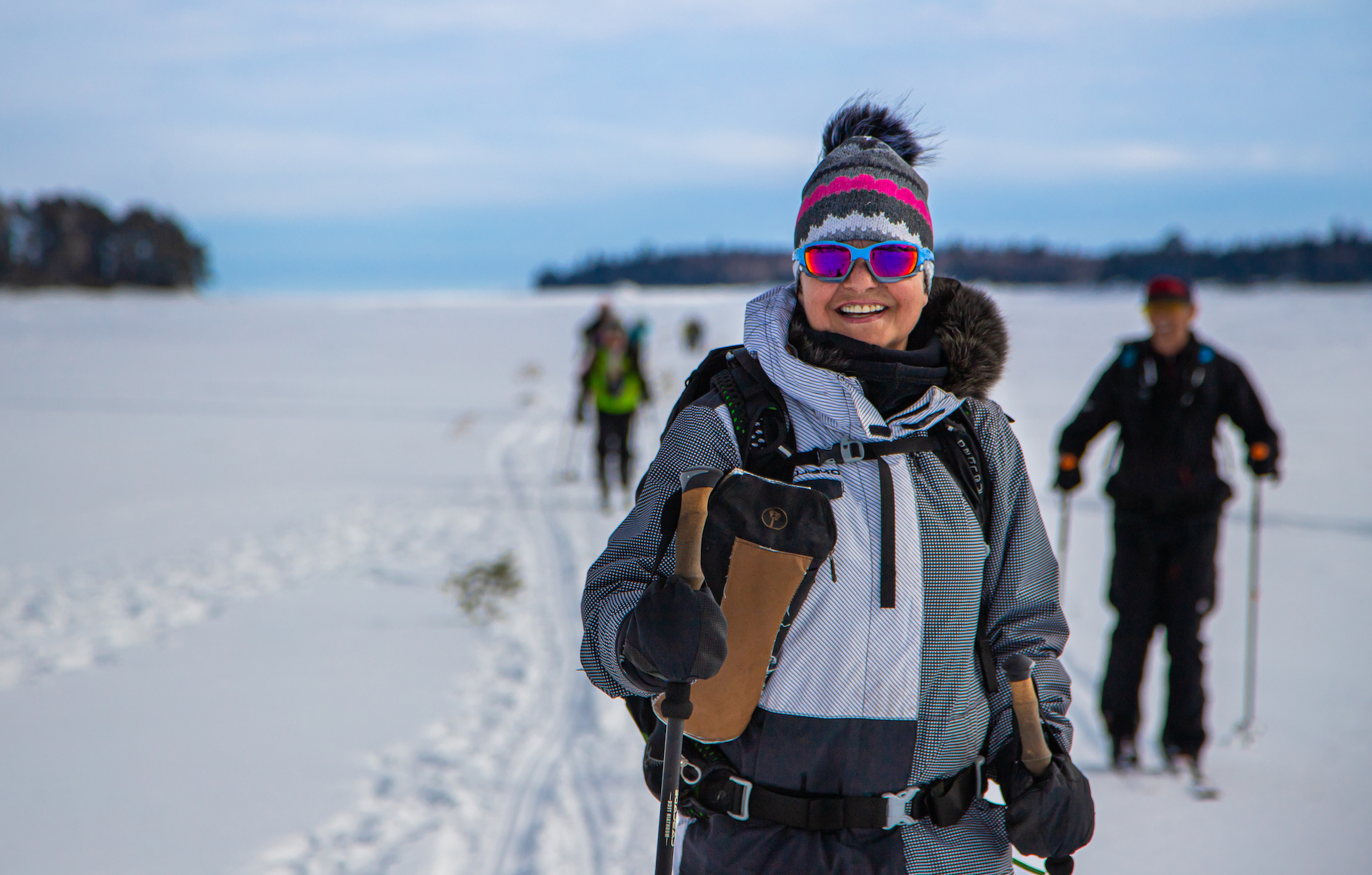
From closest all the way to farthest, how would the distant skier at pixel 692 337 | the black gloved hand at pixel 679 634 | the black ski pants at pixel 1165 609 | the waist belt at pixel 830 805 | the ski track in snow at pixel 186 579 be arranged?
the black gloved hand at pixel 679 634, the waist belt at pixel 830 805, the black ski pants at pixel 1165 609, the ski track in snow at pixel 186 579, the distant skier at pixel 692 337

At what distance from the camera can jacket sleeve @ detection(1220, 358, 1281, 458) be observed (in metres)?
3.90

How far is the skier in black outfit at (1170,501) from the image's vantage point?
12.3 feet

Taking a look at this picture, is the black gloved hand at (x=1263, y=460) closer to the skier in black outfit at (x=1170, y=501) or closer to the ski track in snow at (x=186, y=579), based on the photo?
the skier in black outfit at (x=1170, y=501)

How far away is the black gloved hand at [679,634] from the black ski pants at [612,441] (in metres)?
7.79

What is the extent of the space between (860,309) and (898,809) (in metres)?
0.85

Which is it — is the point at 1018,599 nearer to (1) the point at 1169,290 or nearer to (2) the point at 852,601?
(2) the point at 852,601

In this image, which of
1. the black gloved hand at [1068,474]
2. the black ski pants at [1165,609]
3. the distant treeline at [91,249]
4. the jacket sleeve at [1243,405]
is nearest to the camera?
the black ski pants at [1165,609]

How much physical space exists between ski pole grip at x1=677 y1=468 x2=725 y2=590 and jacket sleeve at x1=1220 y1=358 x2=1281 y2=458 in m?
3.37

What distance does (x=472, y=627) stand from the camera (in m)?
5.71

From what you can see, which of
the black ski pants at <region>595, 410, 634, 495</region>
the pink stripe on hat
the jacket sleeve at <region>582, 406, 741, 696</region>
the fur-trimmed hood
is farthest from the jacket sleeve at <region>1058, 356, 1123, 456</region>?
the black ski pants at <region>595, 410, 634, 495</region>

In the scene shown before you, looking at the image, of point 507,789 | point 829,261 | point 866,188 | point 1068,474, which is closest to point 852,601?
point 829,261

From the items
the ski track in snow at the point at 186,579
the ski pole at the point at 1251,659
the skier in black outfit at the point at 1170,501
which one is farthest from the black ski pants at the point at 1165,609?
the ski track in snow at the point at 186,579

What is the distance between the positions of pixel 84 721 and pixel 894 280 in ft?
14.6

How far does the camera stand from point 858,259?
163 centimetres
